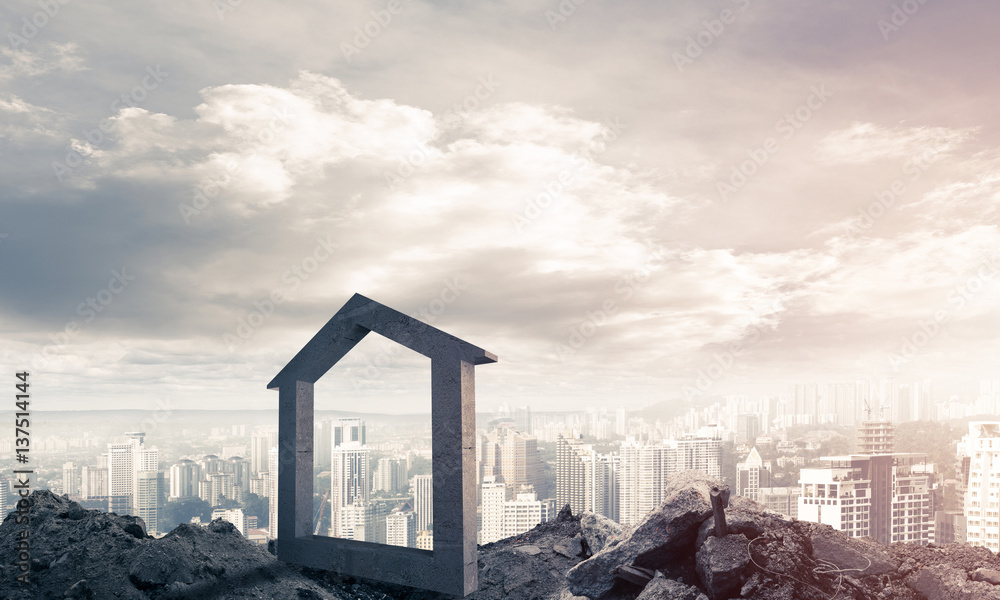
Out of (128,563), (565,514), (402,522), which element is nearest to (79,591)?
(128,563)

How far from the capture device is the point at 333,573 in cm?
927

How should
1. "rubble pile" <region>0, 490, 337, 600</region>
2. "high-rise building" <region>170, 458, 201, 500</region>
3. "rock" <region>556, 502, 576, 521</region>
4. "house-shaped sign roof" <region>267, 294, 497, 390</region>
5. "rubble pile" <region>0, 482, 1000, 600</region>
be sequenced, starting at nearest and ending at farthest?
"rubble pile" <region>0, 482, 1000, 600</region>
"rubble pile" <region>0, 490, 337, 600</region>
"house-shaped sign roof" <region>267, 294, 497, 390</region>
"rock" <region>556, 502, 576, 521</region>
"high-rise building" <region>170, 458, 201, 500</region>

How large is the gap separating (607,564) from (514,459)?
733 cm

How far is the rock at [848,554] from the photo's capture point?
6617 mm

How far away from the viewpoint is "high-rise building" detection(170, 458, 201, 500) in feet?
47.2

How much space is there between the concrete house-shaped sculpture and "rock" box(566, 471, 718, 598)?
67.8 inches

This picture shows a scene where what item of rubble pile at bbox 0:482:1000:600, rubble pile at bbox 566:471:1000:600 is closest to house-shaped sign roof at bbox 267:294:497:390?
rubble pile at bbox 0:482:1000:600

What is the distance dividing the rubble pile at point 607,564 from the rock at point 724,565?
1 centimetres

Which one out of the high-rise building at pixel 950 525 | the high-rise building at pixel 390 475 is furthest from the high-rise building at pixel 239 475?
the high-rise building at pixel 950 525

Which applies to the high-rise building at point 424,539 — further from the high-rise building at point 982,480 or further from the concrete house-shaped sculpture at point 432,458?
the high-rise building at point 982,480

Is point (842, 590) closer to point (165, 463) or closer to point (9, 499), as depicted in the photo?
point (9, 499)

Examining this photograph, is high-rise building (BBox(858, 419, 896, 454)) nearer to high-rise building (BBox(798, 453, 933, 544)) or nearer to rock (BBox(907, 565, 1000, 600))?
high-rise building (BBox(798, 453, 933, 544))

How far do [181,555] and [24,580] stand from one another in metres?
1.73

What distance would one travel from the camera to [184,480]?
14656 millimetres
